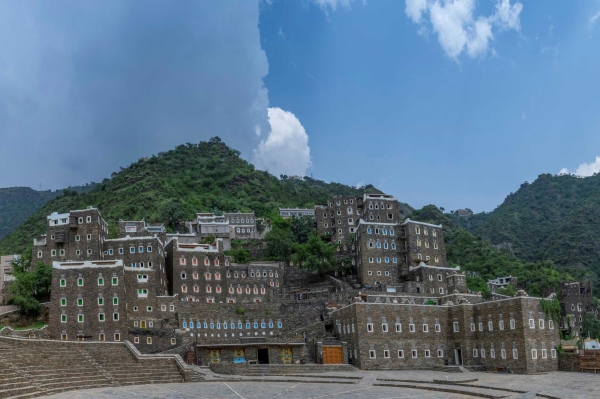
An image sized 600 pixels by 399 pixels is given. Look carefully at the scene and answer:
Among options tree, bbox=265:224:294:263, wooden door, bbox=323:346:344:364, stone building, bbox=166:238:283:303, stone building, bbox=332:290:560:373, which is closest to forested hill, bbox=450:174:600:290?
tree, bbox=265:224:294:263

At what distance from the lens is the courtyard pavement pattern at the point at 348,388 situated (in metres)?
33.0

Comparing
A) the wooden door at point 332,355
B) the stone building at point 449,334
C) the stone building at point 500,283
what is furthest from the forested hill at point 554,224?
the wooden door at point 332,355

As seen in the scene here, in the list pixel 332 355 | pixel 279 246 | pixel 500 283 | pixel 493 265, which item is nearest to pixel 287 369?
pixel 332 355

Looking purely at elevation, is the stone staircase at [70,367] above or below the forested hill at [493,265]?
below

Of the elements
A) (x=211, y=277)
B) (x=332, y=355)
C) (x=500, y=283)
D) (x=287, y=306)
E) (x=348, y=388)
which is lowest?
(x=348, y=388)

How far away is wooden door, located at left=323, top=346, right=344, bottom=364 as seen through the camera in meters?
54.0

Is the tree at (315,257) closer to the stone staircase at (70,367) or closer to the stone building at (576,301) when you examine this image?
the stone staircase at (70,367)

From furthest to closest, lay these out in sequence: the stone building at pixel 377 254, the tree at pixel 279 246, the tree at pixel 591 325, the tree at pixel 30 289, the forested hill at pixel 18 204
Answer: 1. the forested hill at pixel 18 204
2. the tree at pixel 591 325
3. the tree at pixel 279 246
4. the stone building at pixel 377 254
5. the tree at pixel 30 289

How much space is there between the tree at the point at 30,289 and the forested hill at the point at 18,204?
99784 mm

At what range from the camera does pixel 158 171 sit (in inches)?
5236

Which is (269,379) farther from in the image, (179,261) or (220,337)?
(179,261)

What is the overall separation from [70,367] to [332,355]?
2451 centimetres

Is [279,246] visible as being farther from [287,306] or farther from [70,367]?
[70,367]

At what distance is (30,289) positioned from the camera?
2424 inches
